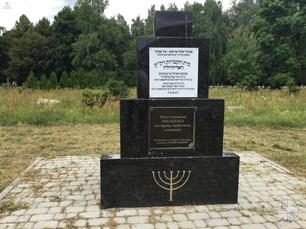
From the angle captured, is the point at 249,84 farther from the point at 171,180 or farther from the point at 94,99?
the point at 171,180

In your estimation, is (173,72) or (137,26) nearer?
(173,72)

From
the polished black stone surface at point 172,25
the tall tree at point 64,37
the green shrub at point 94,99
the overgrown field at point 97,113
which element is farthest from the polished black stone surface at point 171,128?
the tall tree at point 64,37

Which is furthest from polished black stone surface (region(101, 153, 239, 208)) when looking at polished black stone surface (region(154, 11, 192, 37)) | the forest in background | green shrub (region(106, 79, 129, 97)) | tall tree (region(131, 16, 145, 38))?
tall tree (region(131, 16, 145, 38))

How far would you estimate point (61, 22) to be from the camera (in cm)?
4169

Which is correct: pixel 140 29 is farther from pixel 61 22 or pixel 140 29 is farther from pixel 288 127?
pixel 288 127

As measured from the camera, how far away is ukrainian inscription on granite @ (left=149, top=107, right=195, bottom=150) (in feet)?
13.1

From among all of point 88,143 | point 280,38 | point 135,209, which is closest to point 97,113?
point 88,143

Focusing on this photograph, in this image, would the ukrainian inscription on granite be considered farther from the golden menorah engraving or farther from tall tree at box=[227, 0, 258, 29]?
tall tree at box=[227, 0, 258, 29]

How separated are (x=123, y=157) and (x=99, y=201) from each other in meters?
0.62

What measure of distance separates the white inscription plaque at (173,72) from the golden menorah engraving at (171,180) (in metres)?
0.90

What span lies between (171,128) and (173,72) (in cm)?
65

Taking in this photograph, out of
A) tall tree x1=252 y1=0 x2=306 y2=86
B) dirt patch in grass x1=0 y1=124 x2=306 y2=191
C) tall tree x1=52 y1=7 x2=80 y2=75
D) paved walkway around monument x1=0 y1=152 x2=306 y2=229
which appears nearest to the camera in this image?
paved walkway around monument x1=0 y1=152 x2=306 y2=229

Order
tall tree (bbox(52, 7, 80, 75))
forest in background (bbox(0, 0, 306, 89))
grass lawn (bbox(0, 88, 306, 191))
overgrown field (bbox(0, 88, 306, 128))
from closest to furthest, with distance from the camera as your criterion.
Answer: grass lawn (bbox(0, 88, 306, 191)) < overgrown field (bbox(0, 88, 306, 128)) < forest in background (bbox(0, 0, 306, 89)) < tall tree (bbox(52, 7, 80, 75))

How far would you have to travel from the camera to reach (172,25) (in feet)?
13.2
